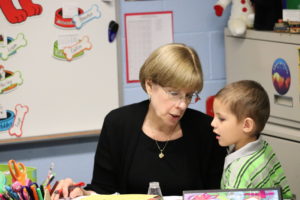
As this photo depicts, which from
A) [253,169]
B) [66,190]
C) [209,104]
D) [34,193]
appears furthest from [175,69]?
[209,104]

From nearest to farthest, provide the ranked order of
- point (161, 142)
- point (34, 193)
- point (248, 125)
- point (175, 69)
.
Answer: point (34, 193) → point (248, 125) → point (175, 69) → point (161, 142)

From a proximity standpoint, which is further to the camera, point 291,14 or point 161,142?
point 291,14

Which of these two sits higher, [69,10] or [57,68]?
[69,10]

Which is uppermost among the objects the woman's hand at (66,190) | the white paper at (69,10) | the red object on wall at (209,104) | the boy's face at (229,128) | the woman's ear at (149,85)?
the white paper at (69,10)

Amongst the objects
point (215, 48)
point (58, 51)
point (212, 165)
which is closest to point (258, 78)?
point (215, 48)

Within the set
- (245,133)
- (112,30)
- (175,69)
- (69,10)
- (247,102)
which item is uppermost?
(69,10)

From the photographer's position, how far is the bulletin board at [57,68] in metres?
2.76

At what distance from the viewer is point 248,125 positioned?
1917 millimetres

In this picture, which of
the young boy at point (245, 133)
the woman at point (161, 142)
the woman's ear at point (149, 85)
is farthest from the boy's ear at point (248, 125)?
the woman's ear at point (149, 85)

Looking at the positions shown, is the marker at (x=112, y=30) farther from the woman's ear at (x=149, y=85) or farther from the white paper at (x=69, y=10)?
the woman's ear at (x=149, y=85)

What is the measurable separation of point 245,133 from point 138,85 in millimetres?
1146

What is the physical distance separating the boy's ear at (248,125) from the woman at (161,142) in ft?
0.73

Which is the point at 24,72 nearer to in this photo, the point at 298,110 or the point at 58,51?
the point at 58,51

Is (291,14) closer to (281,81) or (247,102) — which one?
(281,81)
